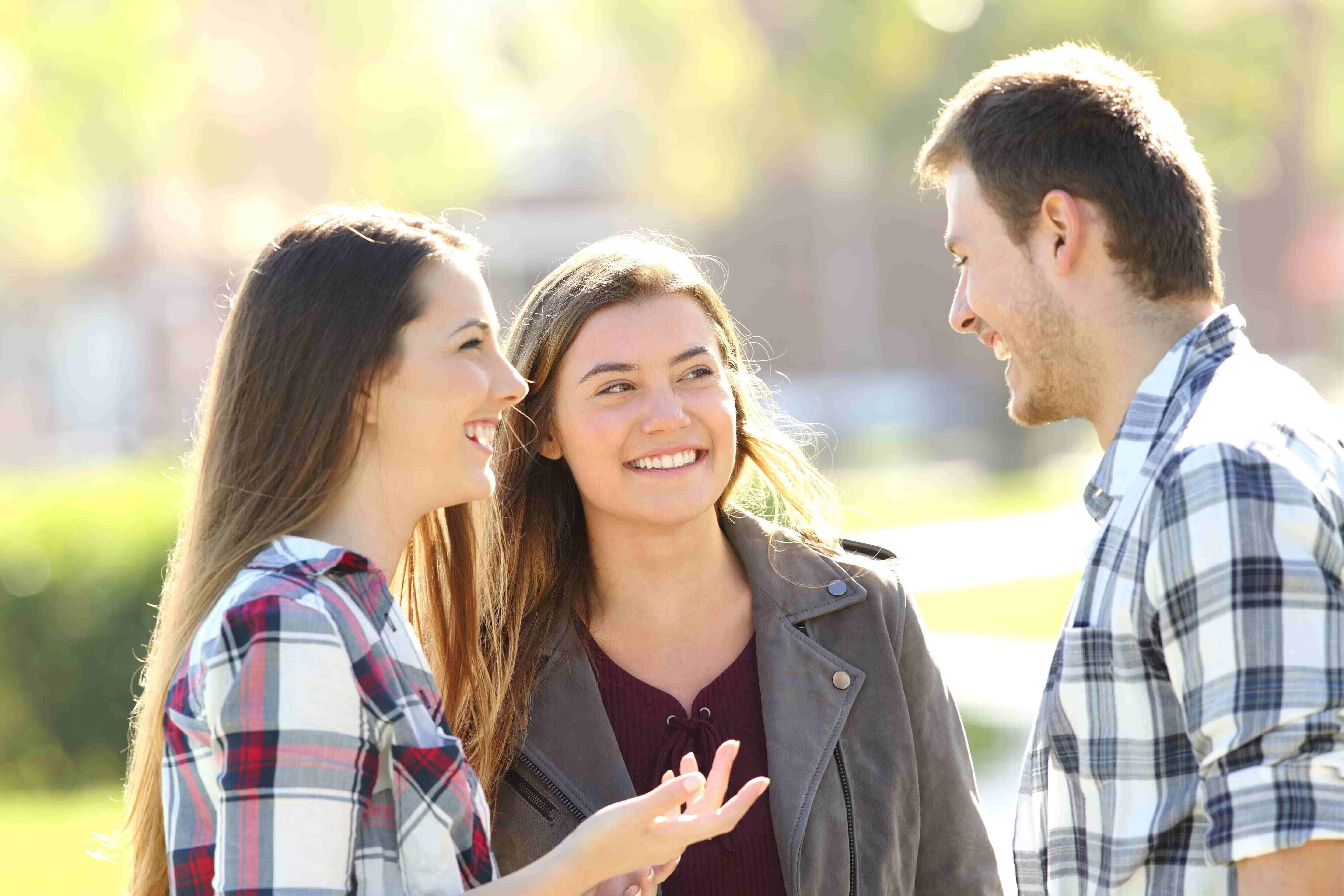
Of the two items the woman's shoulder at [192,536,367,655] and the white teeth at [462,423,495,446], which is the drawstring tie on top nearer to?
the white teeth at [462,423,495,446]

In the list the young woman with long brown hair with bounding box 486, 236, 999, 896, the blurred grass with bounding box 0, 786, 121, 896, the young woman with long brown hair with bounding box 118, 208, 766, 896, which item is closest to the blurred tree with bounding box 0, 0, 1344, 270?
the blurred grass with bounding box 0, 786, 121, 896

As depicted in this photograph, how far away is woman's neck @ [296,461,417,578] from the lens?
218 cm

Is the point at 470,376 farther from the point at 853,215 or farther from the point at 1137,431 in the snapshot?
the point at 853,215

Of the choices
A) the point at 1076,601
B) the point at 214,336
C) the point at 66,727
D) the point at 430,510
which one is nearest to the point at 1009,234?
the point at 1076,601

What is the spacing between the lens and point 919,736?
290 cm

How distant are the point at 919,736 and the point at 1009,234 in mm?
1138

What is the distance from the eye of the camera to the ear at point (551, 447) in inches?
121

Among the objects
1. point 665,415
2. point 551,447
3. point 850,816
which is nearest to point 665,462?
point 665,415

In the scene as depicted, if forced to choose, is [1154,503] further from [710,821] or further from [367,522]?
[367,522]

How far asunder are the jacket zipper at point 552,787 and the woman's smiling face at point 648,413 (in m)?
0.57

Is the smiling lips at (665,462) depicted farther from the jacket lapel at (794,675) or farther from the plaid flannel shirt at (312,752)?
the plaid flannel shirt at (312,752)

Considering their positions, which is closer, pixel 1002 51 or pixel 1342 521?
pixel 1342 521

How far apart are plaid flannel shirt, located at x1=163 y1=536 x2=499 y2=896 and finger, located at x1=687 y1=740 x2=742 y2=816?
0.36 metres

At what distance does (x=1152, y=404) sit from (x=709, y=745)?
4.00 feet
